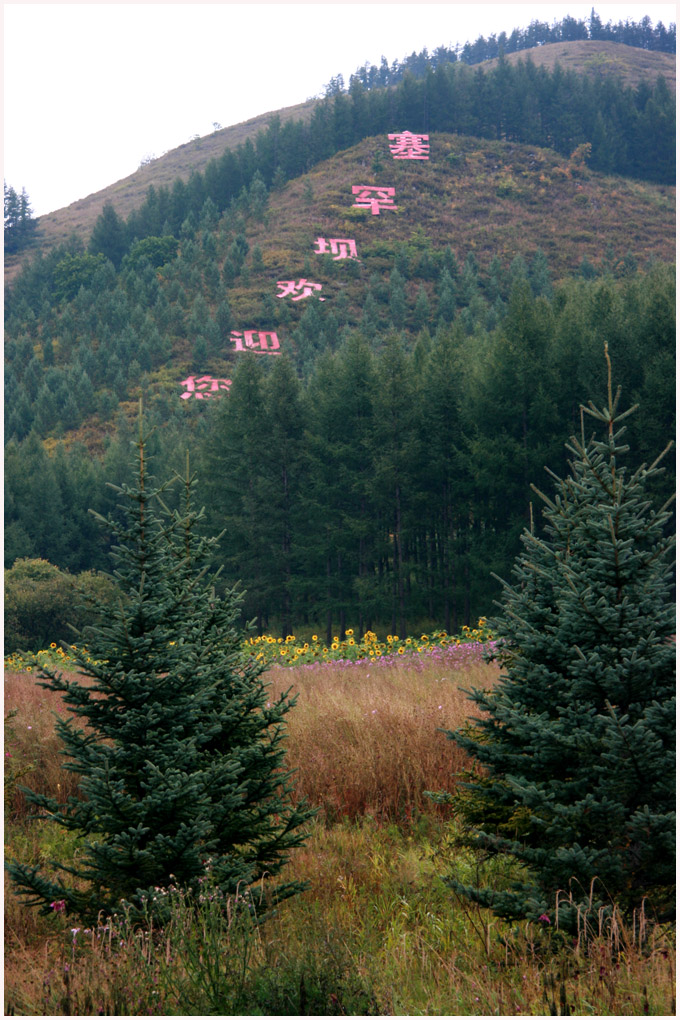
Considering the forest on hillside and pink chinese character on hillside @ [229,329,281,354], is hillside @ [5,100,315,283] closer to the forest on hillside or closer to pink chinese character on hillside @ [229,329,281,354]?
the forest on hillside

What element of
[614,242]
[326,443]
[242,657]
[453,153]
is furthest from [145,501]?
[453,153]

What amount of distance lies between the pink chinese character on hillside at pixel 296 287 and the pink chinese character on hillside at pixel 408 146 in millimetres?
35778

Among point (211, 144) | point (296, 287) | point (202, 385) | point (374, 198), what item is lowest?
point (202, 385)

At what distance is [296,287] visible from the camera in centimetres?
7662

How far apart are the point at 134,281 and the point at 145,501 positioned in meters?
78.4

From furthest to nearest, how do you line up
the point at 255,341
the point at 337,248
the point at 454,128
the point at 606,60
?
the point at 606,60
the point at 454,128
the point at 337,248
the point at 255,341

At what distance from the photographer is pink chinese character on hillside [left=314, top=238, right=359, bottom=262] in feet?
270

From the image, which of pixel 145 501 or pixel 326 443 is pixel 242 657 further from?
pixel 326 443

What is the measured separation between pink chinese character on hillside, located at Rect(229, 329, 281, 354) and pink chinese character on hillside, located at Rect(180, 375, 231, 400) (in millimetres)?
4936

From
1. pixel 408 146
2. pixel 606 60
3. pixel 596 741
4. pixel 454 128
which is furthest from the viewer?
pixel 606 60

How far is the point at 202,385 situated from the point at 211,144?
13362 centimetres

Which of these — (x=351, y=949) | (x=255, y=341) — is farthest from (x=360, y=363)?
(x=255, y=341)

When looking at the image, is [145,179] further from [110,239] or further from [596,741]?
[596,741]

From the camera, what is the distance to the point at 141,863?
13.8 feet
